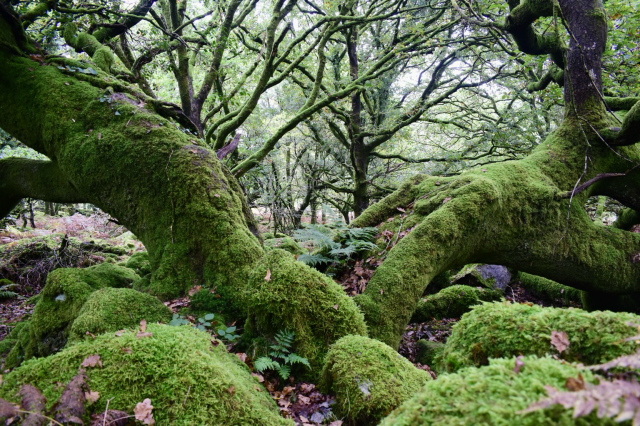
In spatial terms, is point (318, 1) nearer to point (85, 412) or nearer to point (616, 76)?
point (616, 76)

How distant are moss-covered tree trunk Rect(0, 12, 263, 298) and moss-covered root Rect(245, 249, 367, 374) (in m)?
0.69

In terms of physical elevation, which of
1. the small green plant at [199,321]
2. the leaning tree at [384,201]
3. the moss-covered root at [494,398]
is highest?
the leaning tree at [384,201]

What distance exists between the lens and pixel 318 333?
306 centimetres

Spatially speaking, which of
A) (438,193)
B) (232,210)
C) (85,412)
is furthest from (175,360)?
(438,193)

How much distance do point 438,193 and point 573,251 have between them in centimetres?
248

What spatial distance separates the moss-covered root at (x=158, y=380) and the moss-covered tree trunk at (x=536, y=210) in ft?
6.73

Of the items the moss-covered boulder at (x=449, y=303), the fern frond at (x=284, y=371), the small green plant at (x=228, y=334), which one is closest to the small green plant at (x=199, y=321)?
the small green plant at (x=228, y=334)

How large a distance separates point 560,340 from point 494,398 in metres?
0.71

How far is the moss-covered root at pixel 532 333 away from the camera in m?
1.49

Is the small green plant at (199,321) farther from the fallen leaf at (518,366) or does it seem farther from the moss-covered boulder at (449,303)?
the moss-covered boulder at (449,303)

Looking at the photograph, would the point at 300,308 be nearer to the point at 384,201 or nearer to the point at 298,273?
the point at 298,273

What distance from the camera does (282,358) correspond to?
2869mm

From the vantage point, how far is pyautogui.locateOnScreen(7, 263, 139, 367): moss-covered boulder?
3150mm

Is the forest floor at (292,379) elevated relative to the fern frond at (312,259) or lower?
lower
